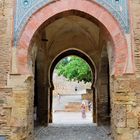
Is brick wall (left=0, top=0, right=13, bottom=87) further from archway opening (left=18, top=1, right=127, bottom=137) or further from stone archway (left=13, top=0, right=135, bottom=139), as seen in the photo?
archway opening (left=18, top=1, right=127, bottom=137)

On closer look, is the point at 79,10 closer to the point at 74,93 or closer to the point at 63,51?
the point at 63,51

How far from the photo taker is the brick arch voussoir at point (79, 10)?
6.03m

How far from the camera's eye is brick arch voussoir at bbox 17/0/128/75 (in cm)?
603

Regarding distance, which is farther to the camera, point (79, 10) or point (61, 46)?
point (61, 46)

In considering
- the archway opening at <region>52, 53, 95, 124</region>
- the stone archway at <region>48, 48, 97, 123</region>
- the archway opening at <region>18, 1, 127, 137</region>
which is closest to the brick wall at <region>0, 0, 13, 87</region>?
the archway opening at <region>18, 1, 127, 137</region>

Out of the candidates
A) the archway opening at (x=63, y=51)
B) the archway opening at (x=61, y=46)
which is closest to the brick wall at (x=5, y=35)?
the archway opening at (x=61, y=46)

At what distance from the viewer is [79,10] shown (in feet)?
20.7

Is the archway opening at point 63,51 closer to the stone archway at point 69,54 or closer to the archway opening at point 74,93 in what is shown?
the stone archway at point 69,54

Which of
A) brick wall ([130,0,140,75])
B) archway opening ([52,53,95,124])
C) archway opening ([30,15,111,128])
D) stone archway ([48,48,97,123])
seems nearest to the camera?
brick wall ([130,0,140,75])

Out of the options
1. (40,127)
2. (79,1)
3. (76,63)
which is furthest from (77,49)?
(76,63)

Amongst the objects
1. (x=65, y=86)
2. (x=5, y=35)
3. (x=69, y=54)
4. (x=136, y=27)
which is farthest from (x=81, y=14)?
(x=65, y=86)

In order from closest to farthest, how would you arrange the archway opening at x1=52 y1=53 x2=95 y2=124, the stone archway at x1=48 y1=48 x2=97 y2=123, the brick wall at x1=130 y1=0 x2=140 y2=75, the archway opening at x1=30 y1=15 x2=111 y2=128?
the brick wall at x1=130 y1=0 x2=140 y2=75 → the archway opening at x1=30 y1=15 x2=111 y2=128 → the stone archway at x1=48 y1=48 x2=97 y2=123 → the archway opening at x1=52 y1=53 x2=95 y2=124

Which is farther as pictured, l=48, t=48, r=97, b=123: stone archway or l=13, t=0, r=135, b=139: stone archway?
l=48, t=48, r=97, b=123: stone archway

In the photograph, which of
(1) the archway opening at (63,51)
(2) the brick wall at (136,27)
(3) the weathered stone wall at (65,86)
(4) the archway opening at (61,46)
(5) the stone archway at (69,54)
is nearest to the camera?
(2) the brick wall at (136,27)
